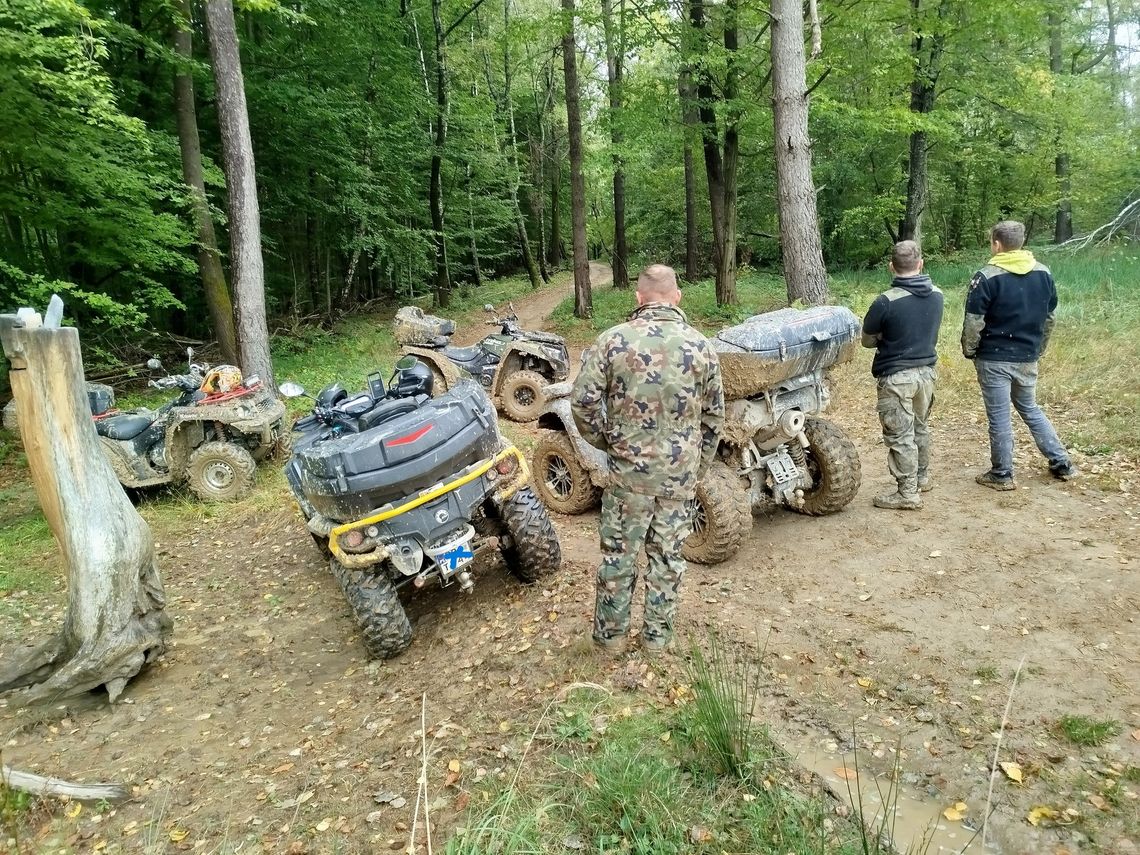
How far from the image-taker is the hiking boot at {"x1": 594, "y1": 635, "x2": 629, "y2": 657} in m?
3.31

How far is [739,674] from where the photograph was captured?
9.67 feet

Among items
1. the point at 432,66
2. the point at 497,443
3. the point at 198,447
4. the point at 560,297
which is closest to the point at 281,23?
the point at 432,66

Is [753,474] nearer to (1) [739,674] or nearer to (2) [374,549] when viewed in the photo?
(1) [739,674]

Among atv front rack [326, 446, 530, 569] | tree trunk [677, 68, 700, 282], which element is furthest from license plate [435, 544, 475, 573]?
tree trunk [677, 68, 700, 282]

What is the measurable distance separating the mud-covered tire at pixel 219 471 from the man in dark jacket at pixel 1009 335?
22.1 feet

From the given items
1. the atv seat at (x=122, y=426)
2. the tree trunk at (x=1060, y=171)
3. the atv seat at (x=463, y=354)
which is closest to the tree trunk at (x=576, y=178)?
the atv seat at (x=463, y=354)

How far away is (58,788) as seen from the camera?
2.75 m

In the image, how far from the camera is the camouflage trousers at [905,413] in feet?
15.5

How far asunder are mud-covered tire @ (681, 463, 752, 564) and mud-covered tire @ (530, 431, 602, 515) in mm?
1154

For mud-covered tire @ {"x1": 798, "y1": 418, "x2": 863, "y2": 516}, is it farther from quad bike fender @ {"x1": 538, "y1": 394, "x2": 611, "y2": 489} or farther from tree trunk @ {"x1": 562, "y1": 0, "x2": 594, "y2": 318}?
tree trunk @ {"x1": 562, "y1": 0, "x2": 594, "y2": 318}

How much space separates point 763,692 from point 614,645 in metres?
0.72

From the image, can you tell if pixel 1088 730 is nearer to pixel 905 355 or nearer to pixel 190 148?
pixel 905 355

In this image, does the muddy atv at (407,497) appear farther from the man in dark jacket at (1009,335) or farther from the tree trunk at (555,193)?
the tree trunk at (555,193)

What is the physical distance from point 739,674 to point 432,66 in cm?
2043
